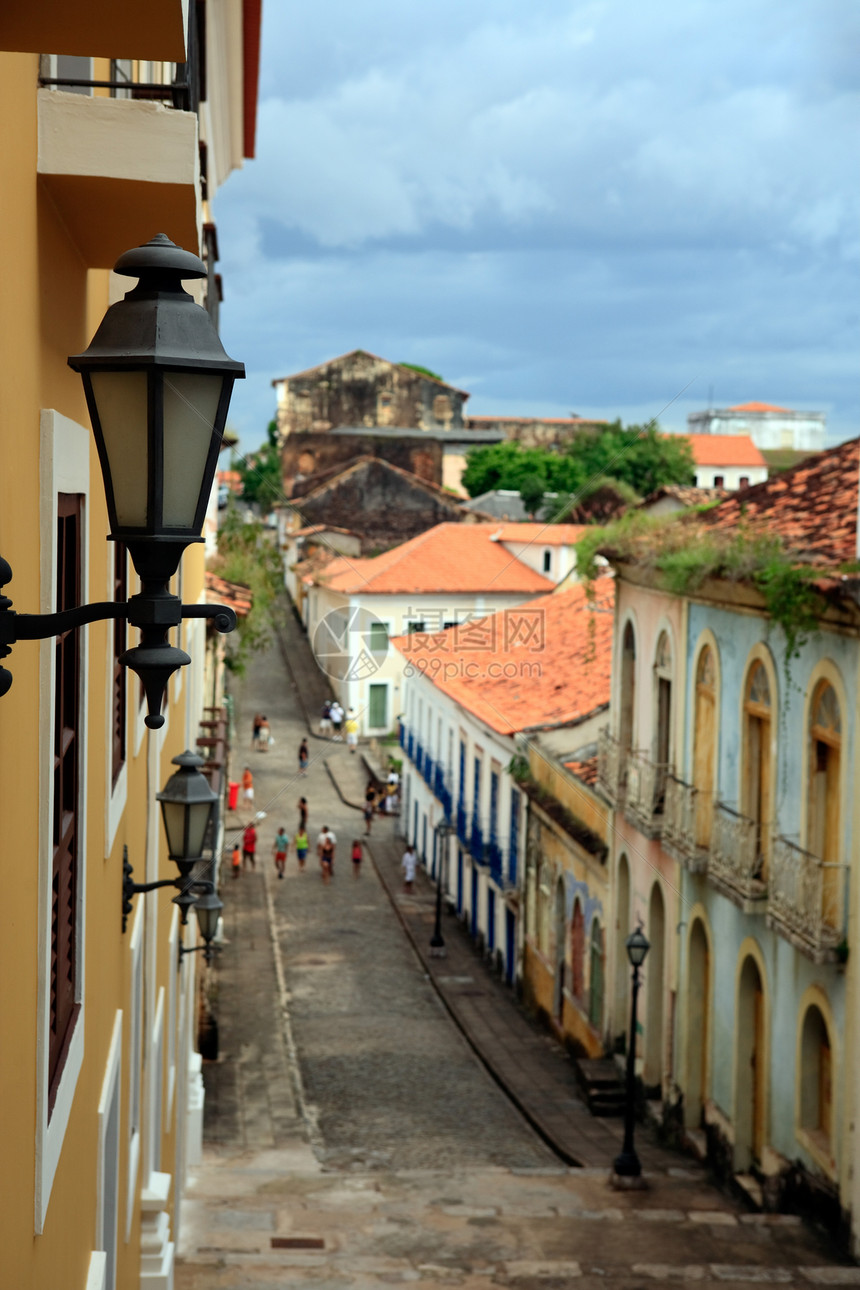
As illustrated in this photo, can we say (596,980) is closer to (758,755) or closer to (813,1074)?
(758,755)

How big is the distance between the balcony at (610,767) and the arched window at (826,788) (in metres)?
6.16

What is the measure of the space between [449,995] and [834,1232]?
13.1m

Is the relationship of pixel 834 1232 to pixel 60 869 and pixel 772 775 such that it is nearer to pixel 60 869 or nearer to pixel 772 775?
pixel 772 775

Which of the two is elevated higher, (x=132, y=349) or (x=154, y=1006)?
(x=132, y=349)

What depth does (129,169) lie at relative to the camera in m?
3.58

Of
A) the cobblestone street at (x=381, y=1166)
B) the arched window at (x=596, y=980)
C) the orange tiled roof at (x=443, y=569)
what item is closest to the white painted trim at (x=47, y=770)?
the cobblestone street at (x=381, y=1166)

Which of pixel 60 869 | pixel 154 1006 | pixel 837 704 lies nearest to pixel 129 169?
pixel 60 869

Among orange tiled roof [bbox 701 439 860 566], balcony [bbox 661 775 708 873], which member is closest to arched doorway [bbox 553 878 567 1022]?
balcony [bbox 661 775 708 873]

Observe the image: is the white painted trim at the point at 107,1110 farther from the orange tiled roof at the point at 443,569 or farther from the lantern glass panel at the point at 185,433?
the orange tiled roof at the point at 443,569

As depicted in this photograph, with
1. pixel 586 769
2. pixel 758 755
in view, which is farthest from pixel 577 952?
pixel 758 755

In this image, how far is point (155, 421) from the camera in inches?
100

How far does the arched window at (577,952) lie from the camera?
72.4 feet

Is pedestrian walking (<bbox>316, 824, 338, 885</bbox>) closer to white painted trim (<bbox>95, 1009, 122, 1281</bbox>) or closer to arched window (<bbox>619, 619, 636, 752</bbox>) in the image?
arched window (<bbox>619, 619, 636, 752</bbox>)

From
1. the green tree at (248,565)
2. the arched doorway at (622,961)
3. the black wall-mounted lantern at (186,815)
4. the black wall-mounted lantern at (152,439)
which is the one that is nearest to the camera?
the black wall-mounted lantern at (152,439)
